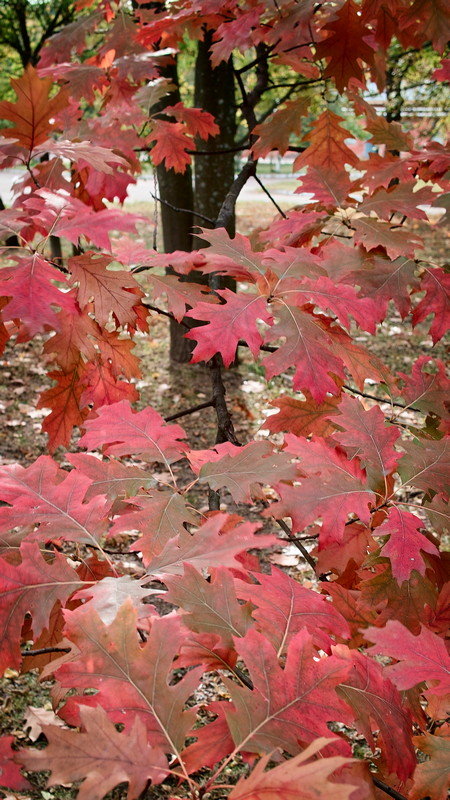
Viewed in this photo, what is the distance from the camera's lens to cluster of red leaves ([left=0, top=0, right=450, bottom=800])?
0.83 m

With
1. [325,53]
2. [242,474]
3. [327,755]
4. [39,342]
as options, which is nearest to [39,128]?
[242,474]

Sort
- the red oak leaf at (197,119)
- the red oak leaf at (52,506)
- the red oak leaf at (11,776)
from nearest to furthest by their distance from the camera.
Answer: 1. the red oak leaf at (11,776)
2. the red oak leaf at (52,506)
3. the red oak leaf at (197,119)

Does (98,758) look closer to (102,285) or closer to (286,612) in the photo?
(286,612)

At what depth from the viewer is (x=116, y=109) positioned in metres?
2.68

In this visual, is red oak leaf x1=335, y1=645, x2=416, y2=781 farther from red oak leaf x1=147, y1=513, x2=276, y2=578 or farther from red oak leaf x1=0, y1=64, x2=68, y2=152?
red oak leaf x1=0, y1=64, x2=68, y2=152

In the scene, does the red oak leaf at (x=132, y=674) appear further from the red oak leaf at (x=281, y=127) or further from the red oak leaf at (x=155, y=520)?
the red oak leaf at (x=281, y=127)

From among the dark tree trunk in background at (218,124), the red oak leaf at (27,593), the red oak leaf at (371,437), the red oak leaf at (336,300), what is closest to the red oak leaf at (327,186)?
the red oak leaf at (336,300)

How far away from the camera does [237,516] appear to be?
4.73ft

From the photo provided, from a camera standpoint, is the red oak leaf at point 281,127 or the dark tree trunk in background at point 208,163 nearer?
the red oak leaf at point 281,127

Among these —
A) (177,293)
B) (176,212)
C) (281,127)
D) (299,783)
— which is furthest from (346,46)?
(176,212)

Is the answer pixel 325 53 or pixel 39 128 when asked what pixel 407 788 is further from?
pixel 325 53

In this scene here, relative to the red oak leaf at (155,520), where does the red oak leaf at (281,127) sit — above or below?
above

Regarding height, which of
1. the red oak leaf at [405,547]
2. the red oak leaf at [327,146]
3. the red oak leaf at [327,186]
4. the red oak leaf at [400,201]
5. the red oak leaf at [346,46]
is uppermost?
the red oak leaf at [346,46]

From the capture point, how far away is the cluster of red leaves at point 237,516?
2.72 ft
